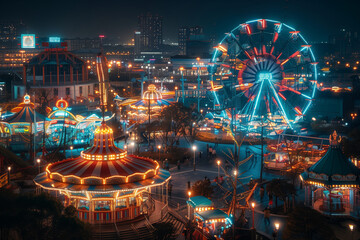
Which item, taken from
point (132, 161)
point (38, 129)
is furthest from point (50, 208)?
point (38, 129)

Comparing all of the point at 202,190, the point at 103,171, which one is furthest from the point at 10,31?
the point at 103,171

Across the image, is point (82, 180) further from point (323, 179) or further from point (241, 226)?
point (323, 179)

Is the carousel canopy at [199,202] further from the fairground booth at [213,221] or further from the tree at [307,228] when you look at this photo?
the tree at [307,228]

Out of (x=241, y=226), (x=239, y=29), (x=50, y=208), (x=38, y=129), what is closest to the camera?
(x=50, y=208)

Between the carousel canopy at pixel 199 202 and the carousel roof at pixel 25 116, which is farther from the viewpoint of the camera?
the carousel roof at pixel 25 116

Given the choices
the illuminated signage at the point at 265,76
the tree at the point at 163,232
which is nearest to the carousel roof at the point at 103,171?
the tree at the point at 163,232

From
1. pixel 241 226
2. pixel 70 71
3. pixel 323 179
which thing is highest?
pixel 70 71

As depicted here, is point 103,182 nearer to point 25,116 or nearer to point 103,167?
point 103,167

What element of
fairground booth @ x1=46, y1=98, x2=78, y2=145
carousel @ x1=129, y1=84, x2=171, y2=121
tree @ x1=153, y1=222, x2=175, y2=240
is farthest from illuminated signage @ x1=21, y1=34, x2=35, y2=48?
tree @ x1=153, y1=222, x2=175, y2=240
